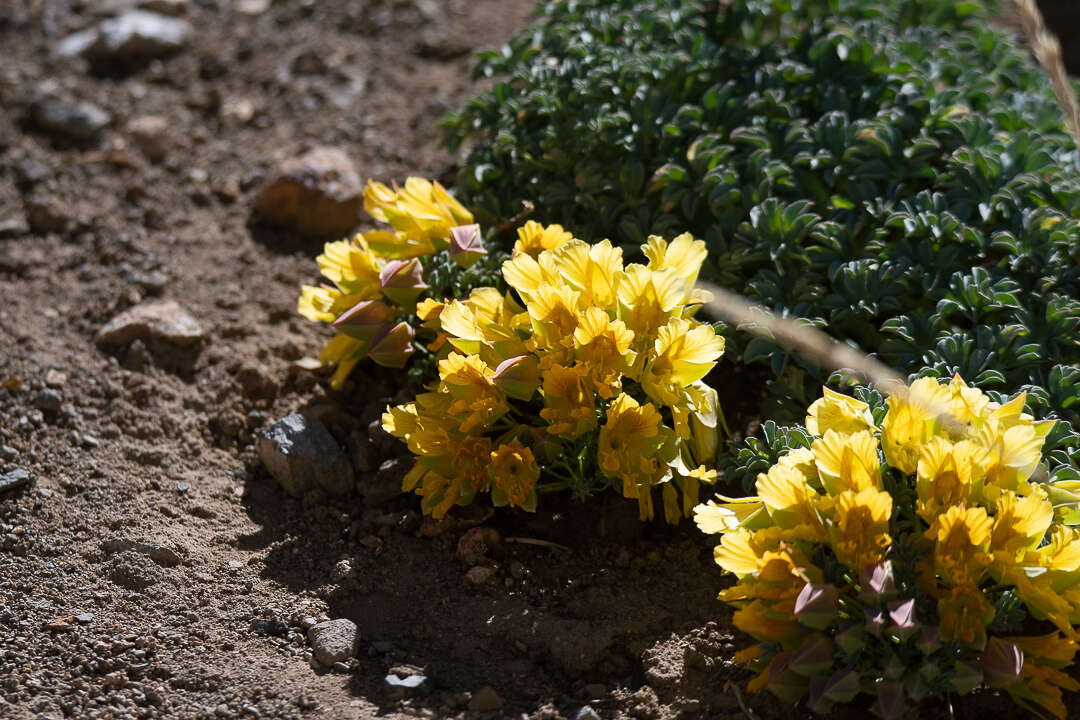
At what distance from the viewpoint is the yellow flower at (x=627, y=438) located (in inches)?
95.1

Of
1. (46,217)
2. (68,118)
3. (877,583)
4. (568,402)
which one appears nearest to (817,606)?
(877,583)

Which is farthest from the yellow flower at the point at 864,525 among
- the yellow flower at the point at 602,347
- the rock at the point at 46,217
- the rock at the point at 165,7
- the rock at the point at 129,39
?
the rock at the point at 165,7

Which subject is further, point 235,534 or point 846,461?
point 235,534

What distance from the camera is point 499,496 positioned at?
2.55 metres

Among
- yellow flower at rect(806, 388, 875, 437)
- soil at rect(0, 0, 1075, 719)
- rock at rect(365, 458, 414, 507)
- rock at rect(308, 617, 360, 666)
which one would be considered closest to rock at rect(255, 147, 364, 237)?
soil at rect(0, 0, 1075, 719)

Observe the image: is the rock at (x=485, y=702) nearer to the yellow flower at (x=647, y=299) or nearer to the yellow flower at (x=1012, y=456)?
the yellow flower at (x=647, y=299)

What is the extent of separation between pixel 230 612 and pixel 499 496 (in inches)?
25.7

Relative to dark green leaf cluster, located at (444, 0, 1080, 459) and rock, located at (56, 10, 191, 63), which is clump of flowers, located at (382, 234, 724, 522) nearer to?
dark green leaf cluster, located at (444, 0, 1080, 459)

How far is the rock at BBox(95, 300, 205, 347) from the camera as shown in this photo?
10.8 ft

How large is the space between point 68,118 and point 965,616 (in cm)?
364

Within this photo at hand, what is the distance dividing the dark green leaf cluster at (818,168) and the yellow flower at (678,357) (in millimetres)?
307

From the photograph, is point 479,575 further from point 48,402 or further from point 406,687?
point 48,402

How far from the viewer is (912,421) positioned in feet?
7.38

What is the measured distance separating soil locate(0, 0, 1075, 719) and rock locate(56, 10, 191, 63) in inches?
22.8
